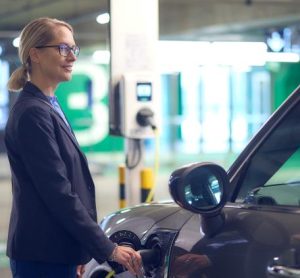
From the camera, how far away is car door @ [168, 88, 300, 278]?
2682 mm

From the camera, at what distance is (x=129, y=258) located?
3178mm

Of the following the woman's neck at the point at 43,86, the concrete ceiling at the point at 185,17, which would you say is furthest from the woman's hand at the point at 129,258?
the concrete ceiling at the point at 185,17

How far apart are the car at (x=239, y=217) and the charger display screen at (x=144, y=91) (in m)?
3.87

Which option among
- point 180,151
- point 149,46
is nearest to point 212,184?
point 149,46

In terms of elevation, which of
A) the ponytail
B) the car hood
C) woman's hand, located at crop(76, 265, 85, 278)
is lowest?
woman's hand, located at crop(76, 265, 85, 278)

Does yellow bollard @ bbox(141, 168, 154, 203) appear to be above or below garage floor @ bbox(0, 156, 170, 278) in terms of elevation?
above

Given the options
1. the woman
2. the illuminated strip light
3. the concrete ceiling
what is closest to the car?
the woman

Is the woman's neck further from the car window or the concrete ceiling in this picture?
the concrete ceiling

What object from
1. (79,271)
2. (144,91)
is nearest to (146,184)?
(144,91)

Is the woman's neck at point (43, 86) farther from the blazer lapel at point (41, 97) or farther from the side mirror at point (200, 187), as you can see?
the side mirror at point (200, 187)

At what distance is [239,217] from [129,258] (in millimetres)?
481

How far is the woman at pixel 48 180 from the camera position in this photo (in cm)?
319

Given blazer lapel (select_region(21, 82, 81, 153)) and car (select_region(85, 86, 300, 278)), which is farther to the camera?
blazer lapel (select_region(21, 82, 81, 153))

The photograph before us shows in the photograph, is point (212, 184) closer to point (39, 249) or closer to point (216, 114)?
point (39, 249)
